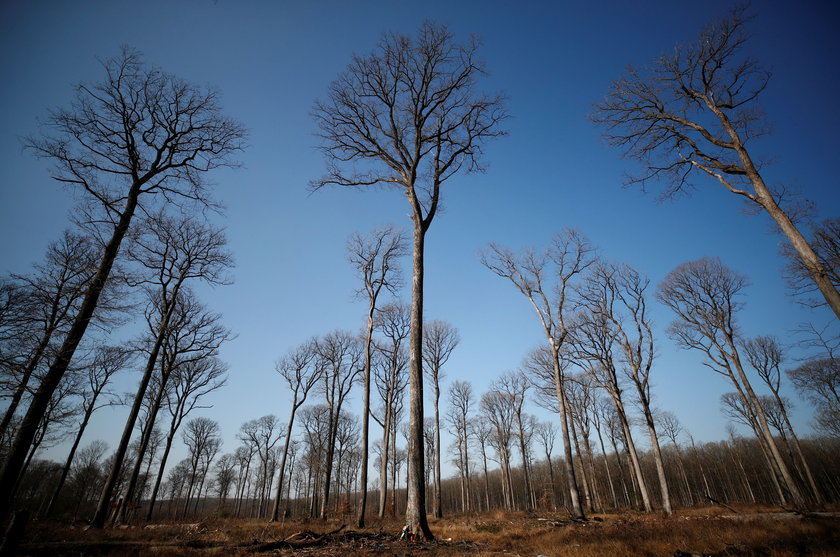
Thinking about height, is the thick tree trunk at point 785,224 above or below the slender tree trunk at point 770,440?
above

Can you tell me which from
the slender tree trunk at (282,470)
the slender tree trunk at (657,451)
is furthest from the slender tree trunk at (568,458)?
the slender tree trunk at (282,470)

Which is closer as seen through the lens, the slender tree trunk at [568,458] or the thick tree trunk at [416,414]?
the thick tree trunk at [416,414]

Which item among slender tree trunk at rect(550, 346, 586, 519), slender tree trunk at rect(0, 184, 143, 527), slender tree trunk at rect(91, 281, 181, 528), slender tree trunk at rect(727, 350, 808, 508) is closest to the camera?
slender tree trunk at rect(0, 184, 143, 527)

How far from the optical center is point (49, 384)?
7398 mm

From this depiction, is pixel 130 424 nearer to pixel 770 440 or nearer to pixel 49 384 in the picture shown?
pixel 49 384

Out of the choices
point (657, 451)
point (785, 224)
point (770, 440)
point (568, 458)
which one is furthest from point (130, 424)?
point (770, 440)

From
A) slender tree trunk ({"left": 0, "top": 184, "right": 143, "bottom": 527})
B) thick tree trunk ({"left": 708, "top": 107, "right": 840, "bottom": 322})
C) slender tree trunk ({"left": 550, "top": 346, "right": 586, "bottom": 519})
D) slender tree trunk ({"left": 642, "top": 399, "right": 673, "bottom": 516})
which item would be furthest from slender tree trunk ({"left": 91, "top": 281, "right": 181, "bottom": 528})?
slender tree trunk ({"left": 642, "top": 399, "right": 673, "bottom": 516})

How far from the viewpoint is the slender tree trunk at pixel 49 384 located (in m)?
6.99

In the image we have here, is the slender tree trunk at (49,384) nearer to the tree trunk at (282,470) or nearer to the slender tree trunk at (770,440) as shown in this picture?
the tree trunk at (282,470)

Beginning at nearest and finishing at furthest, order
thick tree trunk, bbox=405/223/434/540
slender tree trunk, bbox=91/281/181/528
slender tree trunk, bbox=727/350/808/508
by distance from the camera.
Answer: thick tree trunk, bbox=405/223/434/540
slender tree trunk, bbox=91/281/181/528
slender tree trunk, bbox=727/350/808/508

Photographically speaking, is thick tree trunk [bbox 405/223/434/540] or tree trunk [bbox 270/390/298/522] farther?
tree trunk [bbox 270/390/298/522]

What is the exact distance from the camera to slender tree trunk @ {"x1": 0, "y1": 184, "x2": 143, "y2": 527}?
6.99 metres

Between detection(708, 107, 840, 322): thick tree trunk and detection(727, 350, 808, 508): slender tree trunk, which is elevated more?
detection(708, 107, 840, 322): thick tree trunk

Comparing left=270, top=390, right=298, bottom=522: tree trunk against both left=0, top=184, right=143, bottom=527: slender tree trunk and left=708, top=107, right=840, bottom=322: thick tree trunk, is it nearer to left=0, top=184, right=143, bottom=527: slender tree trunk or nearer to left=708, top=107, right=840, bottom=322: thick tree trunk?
left=0, top=184, right=143, bottom=527: slender tree trunk
